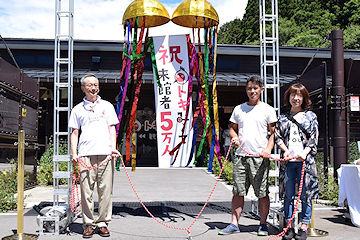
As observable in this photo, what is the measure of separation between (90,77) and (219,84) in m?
8.73

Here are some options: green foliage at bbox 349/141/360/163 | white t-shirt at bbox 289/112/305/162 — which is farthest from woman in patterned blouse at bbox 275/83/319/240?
green foliage at bbox 349/141/360/163

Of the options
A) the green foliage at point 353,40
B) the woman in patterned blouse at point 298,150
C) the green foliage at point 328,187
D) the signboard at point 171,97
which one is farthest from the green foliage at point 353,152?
the green foliage at point 353,40

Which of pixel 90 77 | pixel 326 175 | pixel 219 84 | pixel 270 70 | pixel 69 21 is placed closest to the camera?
pixel 90 77

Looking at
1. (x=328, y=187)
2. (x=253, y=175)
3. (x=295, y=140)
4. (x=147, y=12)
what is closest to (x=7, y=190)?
(x=147, y=12)

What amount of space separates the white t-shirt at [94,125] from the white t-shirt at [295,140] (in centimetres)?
219

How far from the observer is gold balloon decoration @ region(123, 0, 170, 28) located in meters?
5.77

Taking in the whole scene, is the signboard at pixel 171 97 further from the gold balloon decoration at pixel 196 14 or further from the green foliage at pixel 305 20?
the green foliage at pixel 305 20

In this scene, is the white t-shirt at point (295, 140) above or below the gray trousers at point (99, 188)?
above

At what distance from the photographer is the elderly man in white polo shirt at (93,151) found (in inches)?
181

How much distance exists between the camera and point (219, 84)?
13.0 m

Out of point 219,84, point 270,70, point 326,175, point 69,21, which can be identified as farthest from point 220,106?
point 69,21

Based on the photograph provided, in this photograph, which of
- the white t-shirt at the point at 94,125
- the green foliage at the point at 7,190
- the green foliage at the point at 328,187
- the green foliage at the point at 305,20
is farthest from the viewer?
the green foliage at the point at 305,20

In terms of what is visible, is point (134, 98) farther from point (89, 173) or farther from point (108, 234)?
point (108, 234)

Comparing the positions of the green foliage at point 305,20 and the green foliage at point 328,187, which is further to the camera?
the green foliage at point 305,20
